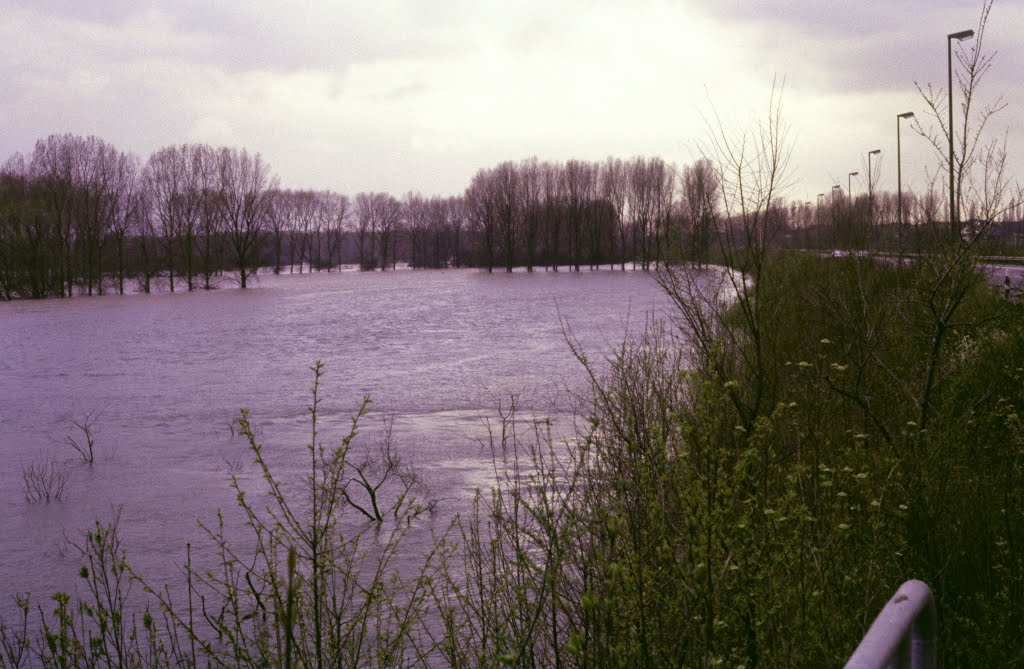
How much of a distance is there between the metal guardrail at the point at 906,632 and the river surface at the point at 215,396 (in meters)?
7.82

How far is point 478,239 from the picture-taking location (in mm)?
106375

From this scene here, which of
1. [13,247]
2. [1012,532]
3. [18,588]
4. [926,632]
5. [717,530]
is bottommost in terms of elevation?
[18,588]

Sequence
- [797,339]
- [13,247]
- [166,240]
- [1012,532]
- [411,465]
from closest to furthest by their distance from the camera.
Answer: [1012,532], [411,465], [797,339], [13,247], [166,240]

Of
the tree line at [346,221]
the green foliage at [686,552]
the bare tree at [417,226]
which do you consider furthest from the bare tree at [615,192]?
the green foliage at [686,552]

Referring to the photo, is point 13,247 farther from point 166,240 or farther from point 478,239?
point 478,239

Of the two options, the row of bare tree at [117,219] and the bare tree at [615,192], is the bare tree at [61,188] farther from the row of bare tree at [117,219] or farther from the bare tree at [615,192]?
the bare tree at [615,192]

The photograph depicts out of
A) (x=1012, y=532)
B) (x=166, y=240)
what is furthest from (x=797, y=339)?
(x=166, y=240)

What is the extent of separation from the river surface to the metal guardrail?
7.82m

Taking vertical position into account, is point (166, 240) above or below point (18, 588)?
above

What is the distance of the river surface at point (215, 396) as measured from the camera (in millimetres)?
10531

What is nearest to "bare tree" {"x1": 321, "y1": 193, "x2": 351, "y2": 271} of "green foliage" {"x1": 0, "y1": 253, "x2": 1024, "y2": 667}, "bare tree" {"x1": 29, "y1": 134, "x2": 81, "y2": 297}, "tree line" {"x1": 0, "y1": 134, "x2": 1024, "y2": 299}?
"tree line" {"x1": 0, "y1": 134, "x2": 1024, "y2": 299}

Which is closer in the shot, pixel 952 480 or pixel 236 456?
pixel 952 480

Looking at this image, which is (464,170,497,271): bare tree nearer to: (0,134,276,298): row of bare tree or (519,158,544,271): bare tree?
(519,158,544,271): bare tree

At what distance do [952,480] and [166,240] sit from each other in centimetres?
7326
